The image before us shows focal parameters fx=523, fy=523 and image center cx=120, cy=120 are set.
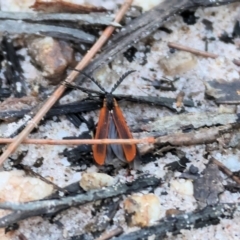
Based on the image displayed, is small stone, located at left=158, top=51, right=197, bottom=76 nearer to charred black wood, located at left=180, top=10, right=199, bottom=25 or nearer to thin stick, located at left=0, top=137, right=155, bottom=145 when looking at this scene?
charred black wood, located at left=180, top=10, right=199, bottom=25

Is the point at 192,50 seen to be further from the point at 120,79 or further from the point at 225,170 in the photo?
the point at 225,170

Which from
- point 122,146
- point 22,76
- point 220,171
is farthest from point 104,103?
point 220,171

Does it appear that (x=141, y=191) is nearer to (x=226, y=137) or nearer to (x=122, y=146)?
(x=122, y=146)

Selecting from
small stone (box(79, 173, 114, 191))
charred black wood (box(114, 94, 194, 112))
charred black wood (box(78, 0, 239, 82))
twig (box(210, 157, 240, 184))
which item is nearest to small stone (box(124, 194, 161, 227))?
small stone (box(79, 173, 114, 191))

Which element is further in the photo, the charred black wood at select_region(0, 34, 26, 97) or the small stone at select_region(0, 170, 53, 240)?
the charred black wood at select_region(0, 34, 26, 97)

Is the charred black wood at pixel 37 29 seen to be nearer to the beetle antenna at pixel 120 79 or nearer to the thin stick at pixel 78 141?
the beetle antenna at pixel 120 79

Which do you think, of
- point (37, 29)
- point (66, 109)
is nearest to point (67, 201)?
point (66, 109)
